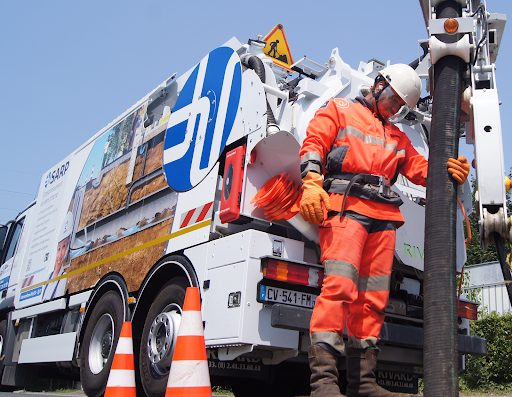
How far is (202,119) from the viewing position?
14.2ft

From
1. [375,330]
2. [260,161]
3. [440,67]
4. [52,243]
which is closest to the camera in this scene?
[440,67]

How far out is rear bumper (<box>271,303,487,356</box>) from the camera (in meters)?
3.21

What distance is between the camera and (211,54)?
4.51m

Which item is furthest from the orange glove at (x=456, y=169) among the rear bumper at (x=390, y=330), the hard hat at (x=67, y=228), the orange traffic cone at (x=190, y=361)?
the hard hat at (x=67, y=228)

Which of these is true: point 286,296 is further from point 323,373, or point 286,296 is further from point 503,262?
point 503,262

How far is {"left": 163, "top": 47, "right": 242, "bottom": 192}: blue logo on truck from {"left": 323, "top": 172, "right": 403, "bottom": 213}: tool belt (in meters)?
1.03

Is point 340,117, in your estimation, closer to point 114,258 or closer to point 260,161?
point 260,161

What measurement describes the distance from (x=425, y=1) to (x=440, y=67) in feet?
1.69

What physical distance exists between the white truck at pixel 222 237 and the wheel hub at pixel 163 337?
0.5 inches

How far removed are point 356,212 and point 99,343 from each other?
318cm

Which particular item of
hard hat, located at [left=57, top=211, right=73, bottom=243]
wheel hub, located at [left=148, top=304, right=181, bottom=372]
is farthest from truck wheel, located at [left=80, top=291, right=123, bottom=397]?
hard hat, located at [left=57, top=211, right=73, bottom=243]

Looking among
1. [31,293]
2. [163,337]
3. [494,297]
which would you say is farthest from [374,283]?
[494,297]

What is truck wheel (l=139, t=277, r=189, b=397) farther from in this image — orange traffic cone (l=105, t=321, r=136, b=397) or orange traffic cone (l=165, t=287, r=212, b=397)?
orange traffic cone (l=165, t=287, r=212, b=397)

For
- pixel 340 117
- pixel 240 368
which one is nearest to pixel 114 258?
pixel 240 368
